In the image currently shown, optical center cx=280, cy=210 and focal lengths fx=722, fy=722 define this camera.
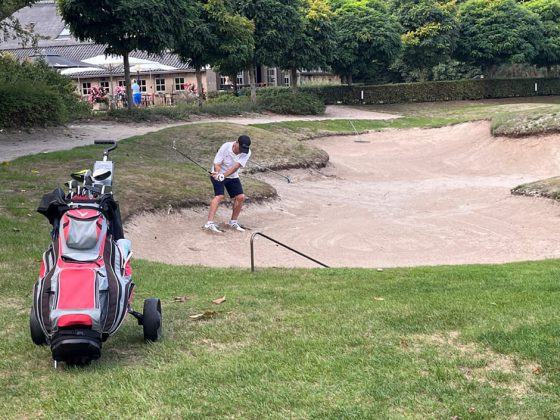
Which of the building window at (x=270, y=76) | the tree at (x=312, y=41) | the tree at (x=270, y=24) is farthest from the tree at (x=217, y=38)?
the building window at (x=270, y=76)

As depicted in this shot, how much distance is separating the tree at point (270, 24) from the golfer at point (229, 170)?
73.7ft

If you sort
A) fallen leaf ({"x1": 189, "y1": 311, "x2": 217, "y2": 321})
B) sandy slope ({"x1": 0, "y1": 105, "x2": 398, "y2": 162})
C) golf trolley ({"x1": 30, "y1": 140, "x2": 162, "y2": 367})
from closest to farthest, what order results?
1. golf trolley ({"x1": 30, "y1": 140, "x2": 162, "y2": 367})
2. fallen leaf ({"x1": 189, "y1": 311, "x2": 217, "y2": 321})
3. sandy slope ({"x1": 0, "y1": 105, "x2": 398, "y2": 162})

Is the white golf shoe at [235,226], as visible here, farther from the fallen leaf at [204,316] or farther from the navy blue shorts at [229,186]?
the fallen leaf at [204,316]

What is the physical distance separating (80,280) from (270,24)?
32274 millimetres

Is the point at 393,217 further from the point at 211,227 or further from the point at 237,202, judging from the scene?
the point at 211,227

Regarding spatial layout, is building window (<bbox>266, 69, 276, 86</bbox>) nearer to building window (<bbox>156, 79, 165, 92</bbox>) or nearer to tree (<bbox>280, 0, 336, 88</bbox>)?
building window (<bbox>156, 79, 165, 92</bbox>)

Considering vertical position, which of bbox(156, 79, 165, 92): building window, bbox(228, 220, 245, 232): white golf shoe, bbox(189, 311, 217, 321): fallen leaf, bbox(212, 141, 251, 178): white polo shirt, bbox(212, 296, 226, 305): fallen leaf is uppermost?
bbox(156, 79, 165, 92): building window

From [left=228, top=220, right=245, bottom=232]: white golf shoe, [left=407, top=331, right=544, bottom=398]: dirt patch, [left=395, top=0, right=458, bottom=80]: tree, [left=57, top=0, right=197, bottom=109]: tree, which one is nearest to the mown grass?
[left=395, top=0, right=458, bottom=80]: tree

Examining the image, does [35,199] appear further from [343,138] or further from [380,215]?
[343,138]

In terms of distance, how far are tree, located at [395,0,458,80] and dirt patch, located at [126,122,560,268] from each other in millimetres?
18994

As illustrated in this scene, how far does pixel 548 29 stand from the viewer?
5034cm

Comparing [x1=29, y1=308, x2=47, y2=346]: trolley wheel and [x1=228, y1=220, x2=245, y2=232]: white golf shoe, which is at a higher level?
[x1=29, y1=308, x2=47, y2=346]: trolley wheel

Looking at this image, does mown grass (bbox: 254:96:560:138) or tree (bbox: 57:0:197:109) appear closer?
tree (bbox: 57:0:197:109)

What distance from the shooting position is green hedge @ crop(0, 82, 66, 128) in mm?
21109
